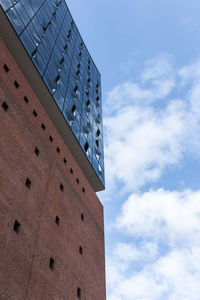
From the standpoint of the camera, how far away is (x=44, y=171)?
44.5 ft

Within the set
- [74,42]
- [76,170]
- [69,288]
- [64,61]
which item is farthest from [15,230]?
[74,42]

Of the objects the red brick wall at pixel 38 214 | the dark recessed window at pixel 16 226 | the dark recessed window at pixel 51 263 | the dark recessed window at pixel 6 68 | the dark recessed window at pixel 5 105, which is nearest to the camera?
the red brick wall at pixel 38 214

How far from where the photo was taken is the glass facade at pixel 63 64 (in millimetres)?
17672

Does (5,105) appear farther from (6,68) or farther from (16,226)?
(16,226)

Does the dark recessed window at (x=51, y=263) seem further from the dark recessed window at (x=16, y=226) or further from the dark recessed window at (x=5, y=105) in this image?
the dark recessed window at (x=5, y=105)

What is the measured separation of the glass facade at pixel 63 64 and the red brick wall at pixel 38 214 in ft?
11.4

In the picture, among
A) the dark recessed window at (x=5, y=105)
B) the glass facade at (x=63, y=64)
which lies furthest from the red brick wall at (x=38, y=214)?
the glass facade at (x=63, y=64)

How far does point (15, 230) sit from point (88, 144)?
12.3 m

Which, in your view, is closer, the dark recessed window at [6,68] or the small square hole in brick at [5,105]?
the small square hole in brick at [5,105]

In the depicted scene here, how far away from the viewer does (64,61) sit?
75.4 ft

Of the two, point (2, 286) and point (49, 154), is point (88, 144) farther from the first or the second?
point (2, 286)

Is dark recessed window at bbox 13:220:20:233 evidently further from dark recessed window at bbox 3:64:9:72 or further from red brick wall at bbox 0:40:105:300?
dark recessed window at bbox 3:64:9:72

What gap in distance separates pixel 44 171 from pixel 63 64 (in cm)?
1155

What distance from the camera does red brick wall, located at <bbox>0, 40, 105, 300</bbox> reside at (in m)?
9.66
